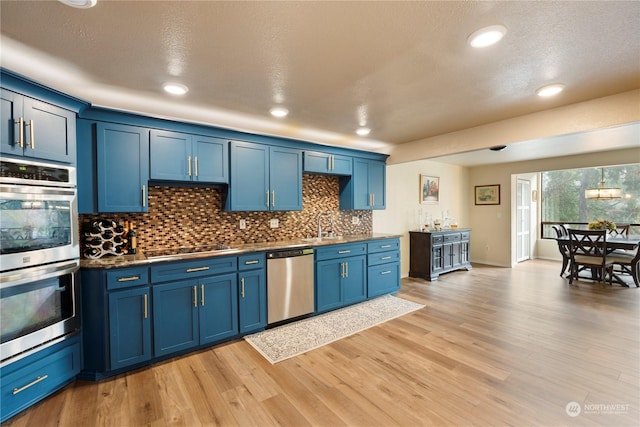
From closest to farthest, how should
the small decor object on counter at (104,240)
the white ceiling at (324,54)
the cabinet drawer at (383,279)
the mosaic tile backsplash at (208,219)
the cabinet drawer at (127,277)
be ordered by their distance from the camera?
the white ceiling at (324,54) → the cabinet drawer at (127,277) → the small decor object on counter at (104,240) → the mosaic tile backsplash at (208,219) → the cabinet drawer at (383,279)

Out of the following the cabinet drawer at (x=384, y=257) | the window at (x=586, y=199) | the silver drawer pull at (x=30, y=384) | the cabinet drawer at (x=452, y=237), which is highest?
the window at (x=586, y=199)

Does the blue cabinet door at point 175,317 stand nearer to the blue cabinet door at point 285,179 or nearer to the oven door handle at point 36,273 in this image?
the oven door handle at point 36,273

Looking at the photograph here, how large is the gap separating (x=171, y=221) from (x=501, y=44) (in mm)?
3242

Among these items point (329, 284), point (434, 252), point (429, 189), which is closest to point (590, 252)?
point (434, 252)

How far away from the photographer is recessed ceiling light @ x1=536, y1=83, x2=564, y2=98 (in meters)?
2.44

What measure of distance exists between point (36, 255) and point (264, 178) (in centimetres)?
210

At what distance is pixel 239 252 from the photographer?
9.70 feet

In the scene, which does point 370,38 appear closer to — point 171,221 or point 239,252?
point 239,252

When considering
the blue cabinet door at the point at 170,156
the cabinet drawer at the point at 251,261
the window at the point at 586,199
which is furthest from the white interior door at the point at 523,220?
the blue cabinet door at the point at 170,156

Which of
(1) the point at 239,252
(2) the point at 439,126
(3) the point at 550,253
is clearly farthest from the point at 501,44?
(3) the point at 550,253

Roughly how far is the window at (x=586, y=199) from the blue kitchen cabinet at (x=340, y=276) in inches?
231

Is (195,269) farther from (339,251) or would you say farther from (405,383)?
(405,383)

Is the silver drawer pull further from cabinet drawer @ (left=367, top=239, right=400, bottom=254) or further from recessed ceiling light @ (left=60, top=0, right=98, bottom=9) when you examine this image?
cabinet drawer @ (left=367, top=239, right=400, bottom=254)

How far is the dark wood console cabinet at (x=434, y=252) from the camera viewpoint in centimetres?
534
